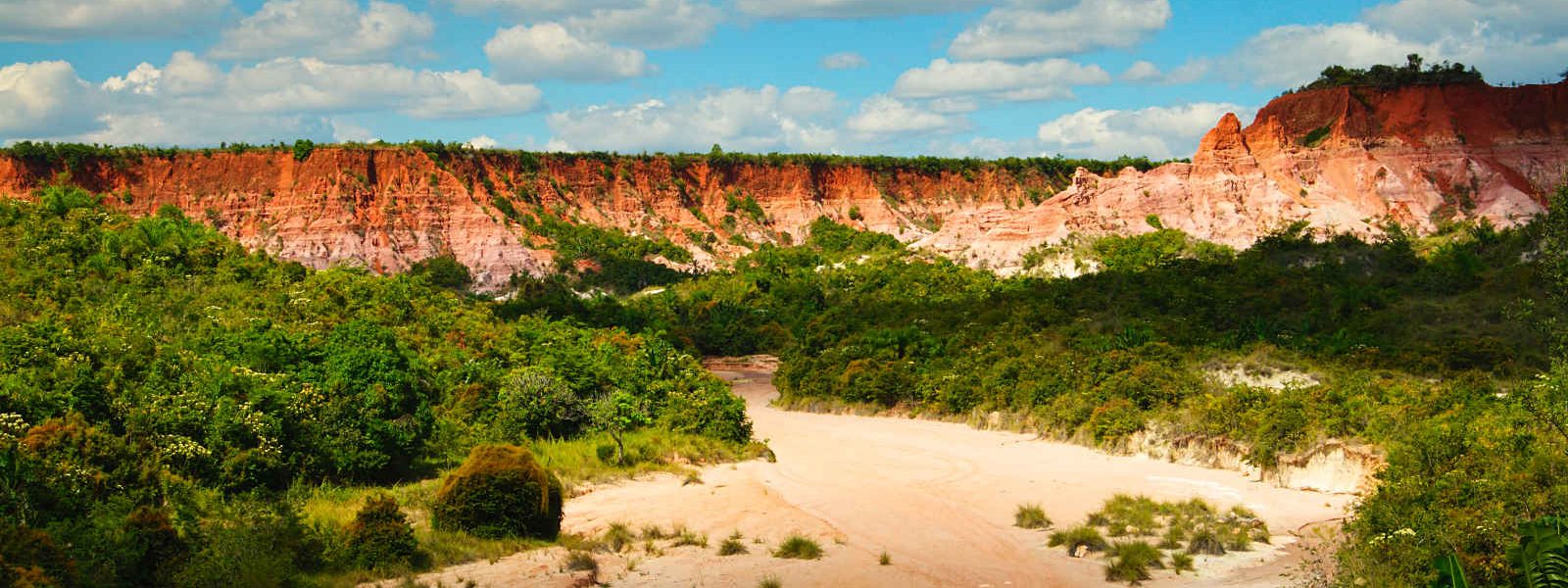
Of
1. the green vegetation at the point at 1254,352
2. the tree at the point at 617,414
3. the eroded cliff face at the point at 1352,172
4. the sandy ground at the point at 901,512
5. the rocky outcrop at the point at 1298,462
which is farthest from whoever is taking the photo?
the eroded cliff face at the point at 1352,172

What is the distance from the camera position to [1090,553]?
20.2m

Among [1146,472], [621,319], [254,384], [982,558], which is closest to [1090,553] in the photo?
[982,558]

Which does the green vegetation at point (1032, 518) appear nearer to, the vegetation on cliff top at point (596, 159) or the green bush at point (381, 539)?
the green bush at point (381, 539)

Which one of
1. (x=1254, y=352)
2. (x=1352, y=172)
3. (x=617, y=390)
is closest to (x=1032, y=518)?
(x=617, y=390)

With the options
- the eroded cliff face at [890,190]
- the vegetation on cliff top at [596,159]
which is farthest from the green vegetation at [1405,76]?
the vegetation on cliff top at [596,159]

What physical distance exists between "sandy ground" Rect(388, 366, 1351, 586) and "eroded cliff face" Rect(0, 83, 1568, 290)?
129 ft

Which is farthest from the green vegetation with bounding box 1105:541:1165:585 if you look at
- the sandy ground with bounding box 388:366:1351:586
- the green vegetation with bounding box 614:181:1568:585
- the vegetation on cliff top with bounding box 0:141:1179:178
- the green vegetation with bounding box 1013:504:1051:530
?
the vegetation on cliff top with bounding box 0:141:1179:178

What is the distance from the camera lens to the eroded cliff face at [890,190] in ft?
234

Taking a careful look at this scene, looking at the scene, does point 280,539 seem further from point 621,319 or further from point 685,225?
point 685,225

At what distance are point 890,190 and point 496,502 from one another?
10054cm

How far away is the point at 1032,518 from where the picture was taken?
2303 centimetres

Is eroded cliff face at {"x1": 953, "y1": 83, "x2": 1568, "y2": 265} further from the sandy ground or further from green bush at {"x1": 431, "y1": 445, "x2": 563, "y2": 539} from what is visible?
green bush at {"x1": 431, "y1": 445, "x2": 563, "y2": 539}

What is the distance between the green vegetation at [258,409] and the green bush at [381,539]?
25 mm

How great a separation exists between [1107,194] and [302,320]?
166ft
